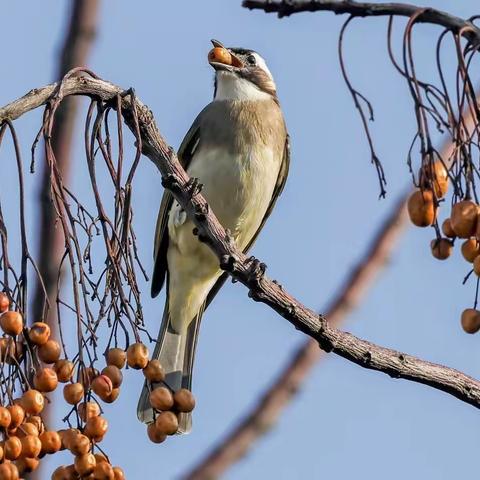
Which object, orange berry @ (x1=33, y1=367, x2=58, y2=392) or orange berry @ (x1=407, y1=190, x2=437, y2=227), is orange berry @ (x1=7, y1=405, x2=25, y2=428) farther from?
orange berry @ (x1=407, y1=190, x2=437, y2=227)

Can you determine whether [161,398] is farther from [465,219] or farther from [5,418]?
[465,219]

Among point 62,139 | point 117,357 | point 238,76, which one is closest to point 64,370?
point 117,357

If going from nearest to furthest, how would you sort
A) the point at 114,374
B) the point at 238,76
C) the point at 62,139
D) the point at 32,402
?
the point at 32,402 < the point at 114,374 < the point at 62,139 < the point at 238,76

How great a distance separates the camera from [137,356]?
9.20ft

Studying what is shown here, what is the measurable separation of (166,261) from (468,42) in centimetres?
343

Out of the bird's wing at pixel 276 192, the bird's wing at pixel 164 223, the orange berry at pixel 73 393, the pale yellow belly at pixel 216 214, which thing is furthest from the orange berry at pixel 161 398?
the bird's wing at pixel 276 192

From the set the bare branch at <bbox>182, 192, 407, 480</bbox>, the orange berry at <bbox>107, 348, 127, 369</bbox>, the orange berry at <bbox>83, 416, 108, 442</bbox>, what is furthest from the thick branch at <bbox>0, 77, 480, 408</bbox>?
the orange berry at <bbox>83, 416, 108, 442</bbox>

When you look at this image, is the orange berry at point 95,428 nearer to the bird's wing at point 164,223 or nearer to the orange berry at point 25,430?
the orange berry at point 25,430

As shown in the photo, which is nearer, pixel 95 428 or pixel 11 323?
pixel 11 323

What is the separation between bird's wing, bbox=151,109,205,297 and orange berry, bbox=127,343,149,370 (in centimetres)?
284

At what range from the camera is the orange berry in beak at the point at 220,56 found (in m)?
6.17

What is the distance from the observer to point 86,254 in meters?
3.08

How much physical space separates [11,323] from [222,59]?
3.92m

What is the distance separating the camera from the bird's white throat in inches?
239
